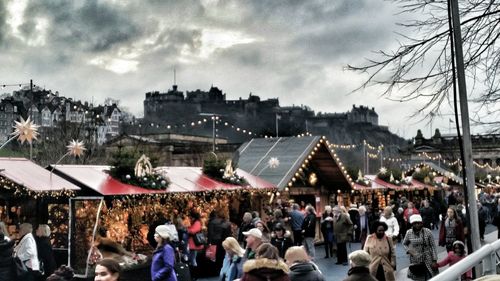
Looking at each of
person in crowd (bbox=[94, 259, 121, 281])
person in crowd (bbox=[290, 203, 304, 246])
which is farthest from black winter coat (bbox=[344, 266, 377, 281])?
person in crowd (bbox=[290, 203, 304, 246])

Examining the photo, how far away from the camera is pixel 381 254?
32.4ft

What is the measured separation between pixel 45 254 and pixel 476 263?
8909 millimetres

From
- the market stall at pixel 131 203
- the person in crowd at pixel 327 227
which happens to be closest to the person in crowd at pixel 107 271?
the market stall at pixel 131 203

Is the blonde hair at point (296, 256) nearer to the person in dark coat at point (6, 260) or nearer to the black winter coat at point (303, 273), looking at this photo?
the black winter coat at point (303, 273)

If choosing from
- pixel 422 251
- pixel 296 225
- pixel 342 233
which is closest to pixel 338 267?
pixel 342 233

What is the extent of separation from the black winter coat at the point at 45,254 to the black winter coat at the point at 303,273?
6.05m

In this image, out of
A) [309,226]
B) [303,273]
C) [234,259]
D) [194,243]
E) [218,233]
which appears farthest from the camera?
[309,226]

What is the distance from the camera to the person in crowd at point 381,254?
9719 millimetres

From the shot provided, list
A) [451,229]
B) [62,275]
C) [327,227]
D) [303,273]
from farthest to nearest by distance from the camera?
[327,227] → [451,229] → [303,273] → [62,275]

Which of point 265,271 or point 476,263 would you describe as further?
point 265,271

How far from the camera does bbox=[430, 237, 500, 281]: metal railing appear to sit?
10.7 ft

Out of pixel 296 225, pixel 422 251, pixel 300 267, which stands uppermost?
pixel 300 267

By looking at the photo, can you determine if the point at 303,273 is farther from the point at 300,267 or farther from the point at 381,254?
the point at 381,254

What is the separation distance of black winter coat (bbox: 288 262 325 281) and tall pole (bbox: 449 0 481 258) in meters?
2.00
